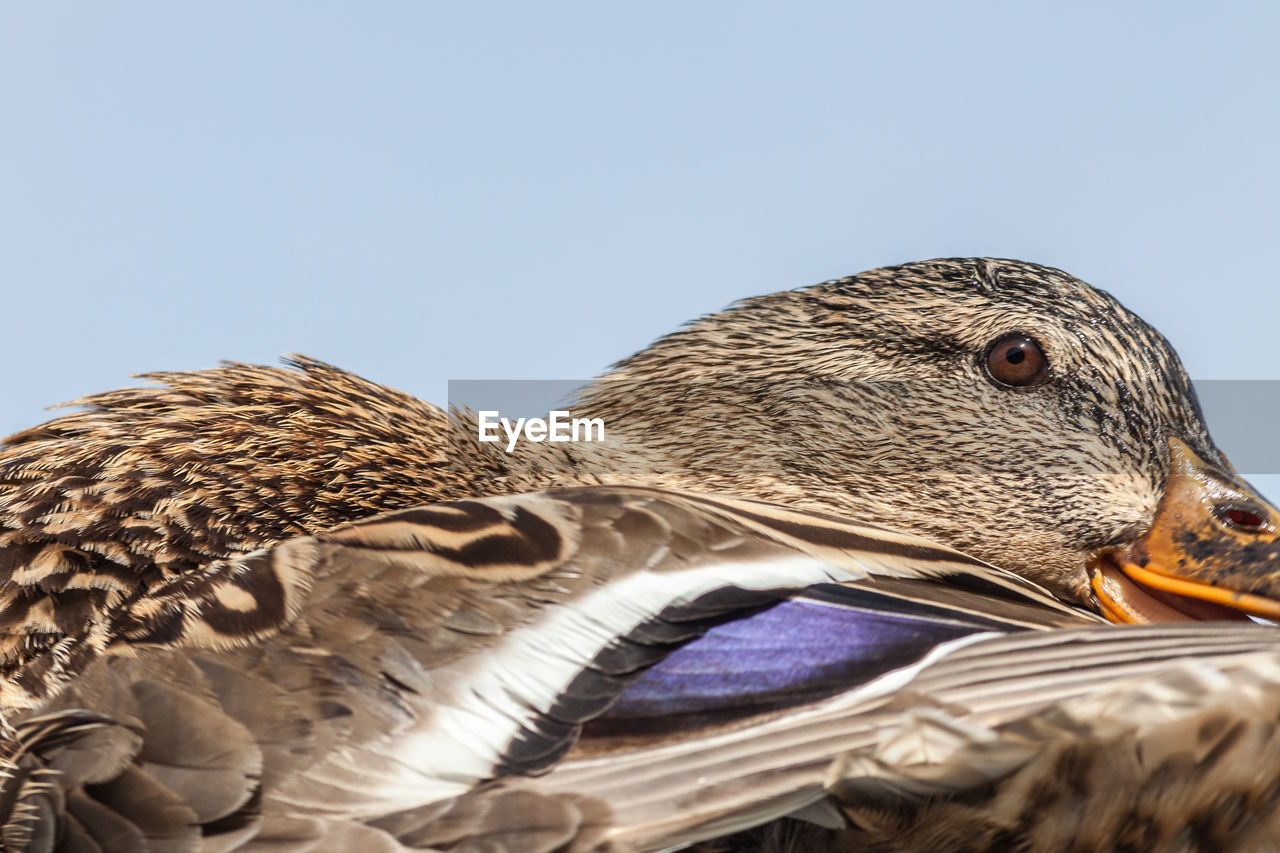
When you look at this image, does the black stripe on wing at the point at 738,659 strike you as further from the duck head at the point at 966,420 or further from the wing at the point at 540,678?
the duck head at the point at 966,420

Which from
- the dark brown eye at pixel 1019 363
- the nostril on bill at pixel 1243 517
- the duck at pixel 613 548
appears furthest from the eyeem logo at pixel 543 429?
the nostril on bill at pixel 1243 517

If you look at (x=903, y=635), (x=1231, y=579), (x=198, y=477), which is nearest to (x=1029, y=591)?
(x=903, y=635)

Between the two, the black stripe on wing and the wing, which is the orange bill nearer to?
the wing

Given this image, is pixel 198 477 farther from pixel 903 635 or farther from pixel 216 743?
pixel 903 635

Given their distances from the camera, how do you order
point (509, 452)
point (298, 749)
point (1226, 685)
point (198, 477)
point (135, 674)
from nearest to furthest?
point (1226, 685) → point (298, 749) → point (135, 674) → point (198, 477) → point (509, 452)

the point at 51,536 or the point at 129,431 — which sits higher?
the point at 129,431

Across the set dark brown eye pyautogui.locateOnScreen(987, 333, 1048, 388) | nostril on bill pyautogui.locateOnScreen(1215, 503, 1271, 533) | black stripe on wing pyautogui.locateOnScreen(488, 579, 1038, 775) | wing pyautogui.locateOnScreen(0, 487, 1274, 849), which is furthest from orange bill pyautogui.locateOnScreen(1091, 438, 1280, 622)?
black stripe on wing pyautogui.locateOnScreen(488, 579, 1038, 775)
